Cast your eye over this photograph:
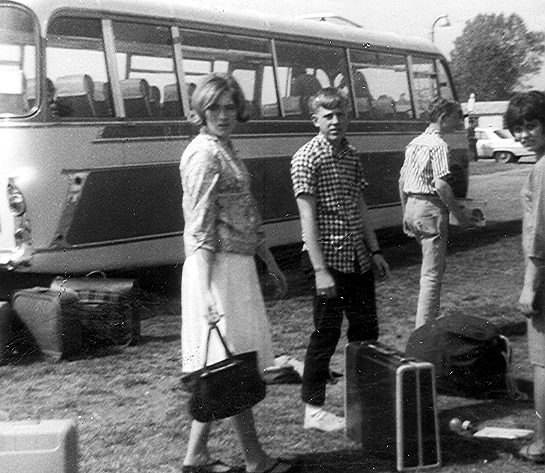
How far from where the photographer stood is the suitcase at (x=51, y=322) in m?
6.60

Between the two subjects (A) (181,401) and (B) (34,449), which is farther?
(A) (181,401)

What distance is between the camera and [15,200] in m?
7.42

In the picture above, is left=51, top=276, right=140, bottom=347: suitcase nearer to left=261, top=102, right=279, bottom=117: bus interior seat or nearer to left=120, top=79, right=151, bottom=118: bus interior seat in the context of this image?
left=120, top=79, right=151, bottom=118: bus interior seat

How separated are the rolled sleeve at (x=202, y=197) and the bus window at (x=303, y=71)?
20.1ft

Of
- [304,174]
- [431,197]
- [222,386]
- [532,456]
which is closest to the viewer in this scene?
[222,386]

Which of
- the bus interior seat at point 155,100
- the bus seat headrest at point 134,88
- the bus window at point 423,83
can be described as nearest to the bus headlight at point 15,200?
the bus seat headrest at point 134,88

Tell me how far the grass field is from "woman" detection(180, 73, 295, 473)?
38 cm

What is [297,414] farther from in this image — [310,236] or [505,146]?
[505,146]

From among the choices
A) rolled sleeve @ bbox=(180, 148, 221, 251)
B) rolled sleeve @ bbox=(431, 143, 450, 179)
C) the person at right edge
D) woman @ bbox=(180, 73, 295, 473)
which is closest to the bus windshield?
rolled sleeve @ bbox=(431, 143, 450, 179)

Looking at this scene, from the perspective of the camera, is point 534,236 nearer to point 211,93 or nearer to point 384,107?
point 211,93

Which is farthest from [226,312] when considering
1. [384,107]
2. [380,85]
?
[380,85]

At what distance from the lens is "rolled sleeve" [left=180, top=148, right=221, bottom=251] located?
→ 3.88 meters

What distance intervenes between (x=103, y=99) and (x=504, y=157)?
20742 millimetres

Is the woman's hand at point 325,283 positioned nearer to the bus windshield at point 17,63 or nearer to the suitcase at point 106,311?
the suitcase at point 106,311
